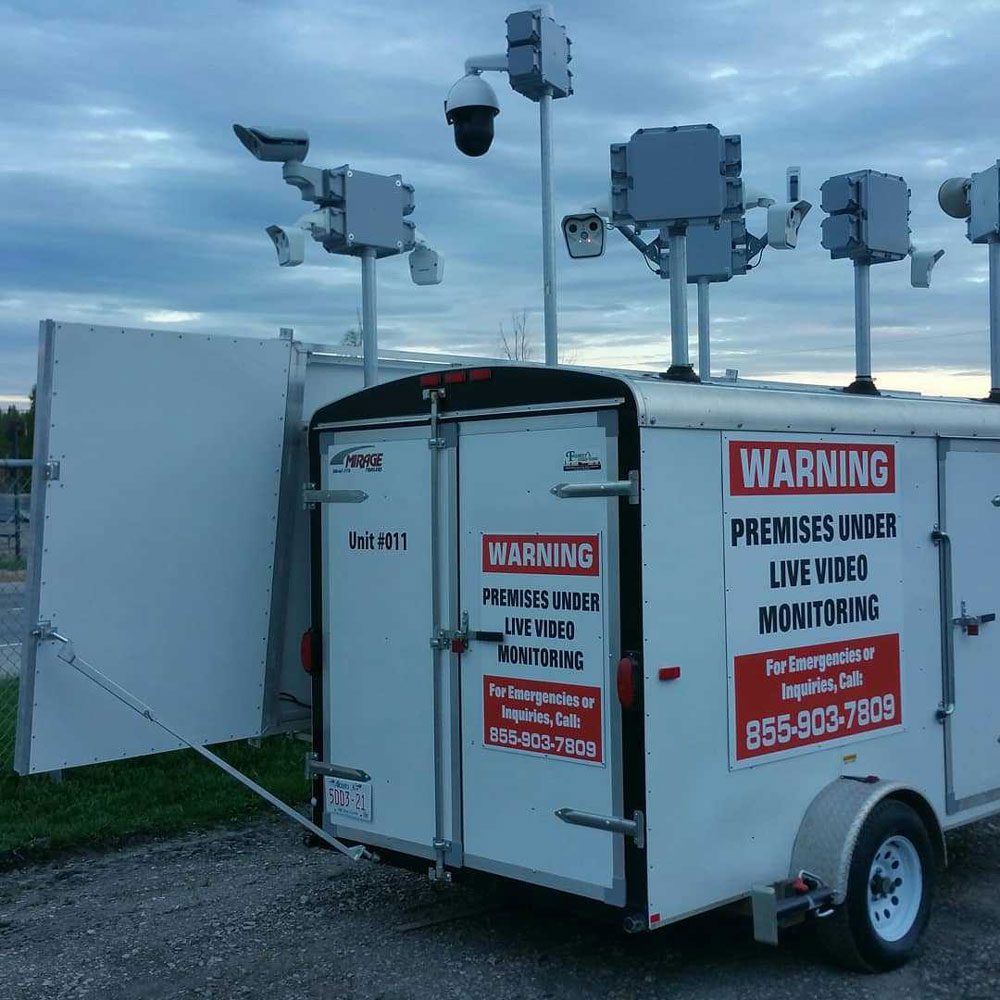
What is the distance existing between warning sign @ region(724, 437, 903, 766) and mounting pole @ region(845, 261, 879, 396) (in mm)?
896

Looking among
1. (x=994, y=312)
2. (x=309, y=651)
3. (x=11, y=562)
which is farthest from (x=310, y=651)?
(x=11, y=562)

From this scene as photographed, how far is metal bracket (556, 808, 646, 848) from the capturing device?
4441 mm

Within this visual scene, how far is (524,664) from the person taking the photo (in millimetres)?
4871

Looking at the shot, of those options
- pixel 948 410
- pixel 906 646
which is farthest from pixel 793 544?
pixel 948 410

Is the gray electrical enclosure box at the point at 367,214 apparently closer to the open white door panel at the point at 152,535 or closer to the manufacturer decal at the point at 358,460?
the open white door panel at the point at 152,535

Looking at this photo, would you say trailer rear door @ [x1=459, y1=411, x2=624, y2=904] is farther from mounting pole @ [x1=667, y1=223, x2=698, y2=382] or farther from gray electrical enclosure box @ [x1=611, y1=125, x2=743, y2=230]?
gray electrical enclosure box @ [x1=611, y1=125, x2=743, y2=230]

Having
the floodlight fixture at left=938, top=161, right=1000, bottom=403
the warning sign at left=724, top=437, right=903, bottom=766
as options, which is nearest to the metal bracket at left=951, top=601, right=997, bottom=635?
the warning sign at left=724, top=437, right=903, bottom=766

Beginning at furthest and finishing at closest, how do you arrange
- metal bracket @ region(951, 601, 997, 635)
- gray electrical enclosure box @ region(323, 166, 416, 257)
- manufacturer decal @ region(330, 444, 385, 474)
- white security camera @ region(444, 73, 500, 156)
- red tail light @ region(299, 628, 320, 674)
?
white security camera @ region(444, 73, 500, 156) → gray electrical enclosure box @ region(323, 166, 416, 257) → metal bracket @ region(951, 601, 997, 635) → red tail light @ region(299, 628, 320, 674) → manufacturer decal @ region(330, 444, 385, 474)

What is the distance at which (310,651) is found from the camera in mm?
5727

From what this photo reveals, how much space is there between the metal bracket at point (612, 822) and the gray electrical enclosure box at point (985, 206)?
191 inches

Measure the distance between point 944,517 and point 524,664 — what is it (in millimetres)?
2337

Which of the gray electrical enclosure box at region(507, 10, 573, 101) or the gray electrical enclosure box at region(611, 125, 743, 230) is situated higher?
the gray electrical enclosure box at region(507, 10, 573, 101)

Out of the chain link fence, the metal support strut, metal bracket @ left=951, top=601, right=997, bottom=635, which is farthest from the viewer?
the chain link fence

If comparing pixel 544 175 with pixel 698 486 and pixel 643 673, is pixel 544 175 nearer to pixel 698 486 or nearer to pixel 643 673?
pixel 698 486
